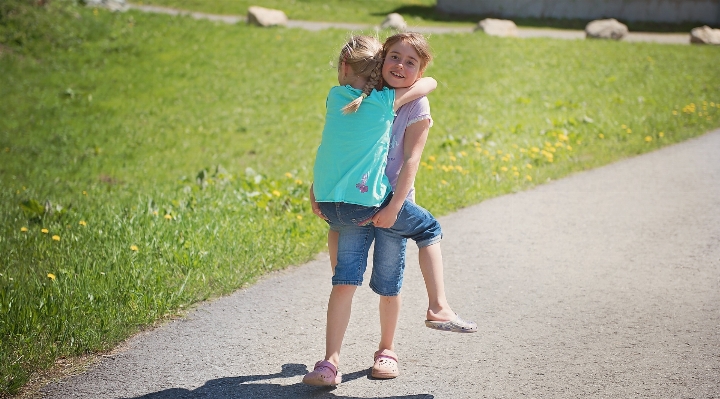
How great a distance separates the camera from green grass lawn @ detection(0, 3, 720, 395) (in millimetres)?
4664

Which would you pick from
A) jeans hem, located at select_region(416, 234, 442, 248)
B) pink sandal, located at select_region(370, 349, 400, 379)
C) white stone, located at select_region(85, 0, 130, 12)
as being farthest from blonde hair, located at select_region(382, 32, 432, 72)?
white stone, located at select_region(85, 0, 130, 12)

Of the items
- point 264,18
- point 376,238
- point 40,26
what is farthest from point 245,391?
point 264,18

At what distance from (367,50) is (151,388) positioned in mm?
1681

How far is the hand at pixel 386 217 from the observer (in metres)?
3.41

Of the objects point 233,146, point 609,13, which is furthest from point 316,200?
point 609,13

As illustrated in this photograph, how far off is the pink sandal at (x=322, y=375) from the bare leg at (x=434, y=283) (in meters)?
0.50

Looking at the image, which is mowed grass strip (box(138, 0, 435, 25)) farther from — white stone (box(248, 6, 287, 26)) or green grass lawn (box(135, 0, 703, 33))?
white stone (box(248, 6, 287, 26))

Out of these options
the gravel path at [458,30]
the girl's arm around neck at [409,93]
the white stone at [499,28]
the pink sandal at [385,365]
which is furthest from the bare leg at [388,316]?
the white stone at [499,28]

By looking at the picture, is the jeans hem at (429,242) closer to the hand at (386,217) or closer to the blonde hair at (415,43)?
the hand at (386,217)

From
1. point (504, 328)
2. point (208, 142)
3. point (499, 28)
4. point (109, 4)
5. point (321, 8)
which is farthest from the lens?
point (321, 8)

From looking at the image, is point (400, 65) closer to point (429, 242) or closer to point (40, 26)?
point (429, 242)

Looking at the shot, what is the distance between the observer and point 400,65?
3.44 meters

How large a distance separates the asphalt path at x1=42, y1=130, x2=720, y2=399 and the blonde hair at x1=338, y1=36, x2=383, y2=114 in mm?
1321

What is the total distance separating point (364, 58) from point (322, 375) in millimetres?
1322
